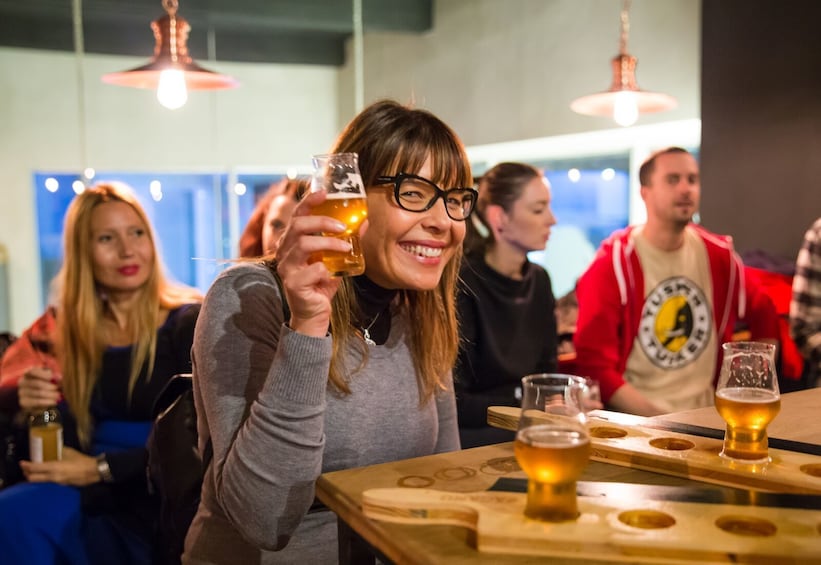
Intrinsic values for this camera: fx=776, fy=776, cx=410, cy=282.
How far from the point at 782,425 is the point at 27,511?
2.04 metres

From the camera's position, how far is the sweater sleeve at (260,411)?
1.15 metres

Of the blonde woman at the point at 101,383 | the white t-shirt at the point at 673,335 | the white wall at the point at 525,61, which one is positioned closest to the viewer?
the blonde woman at the point at 101,383

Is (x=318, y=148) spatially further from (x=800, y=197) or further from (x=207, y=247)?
(x=800, y=197)

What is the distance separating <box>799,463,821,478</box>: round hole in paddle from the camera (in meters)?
1.06

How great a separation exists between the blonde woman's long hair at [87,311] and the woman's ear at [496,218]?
48.0 inches

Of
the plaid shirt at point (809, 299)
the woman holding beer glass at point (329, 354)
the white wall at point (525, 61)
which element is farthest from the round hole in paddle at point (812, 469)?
the white wall at point (525, 61)

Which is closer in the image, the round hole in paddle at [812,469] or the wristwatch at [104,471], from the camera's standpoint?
the round hole in paddle at [812,469]

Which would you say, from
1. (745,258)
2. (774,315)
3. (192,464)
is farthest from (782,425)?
(745,258)

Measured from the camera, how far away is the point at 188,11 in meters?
5.92

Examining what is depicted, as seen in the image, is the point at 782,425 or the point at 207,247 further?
the point at 207,247

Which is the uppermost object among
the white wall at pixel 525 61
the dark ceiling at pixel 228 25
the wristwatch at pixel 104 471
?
the dark ceiling at pixel 228 25

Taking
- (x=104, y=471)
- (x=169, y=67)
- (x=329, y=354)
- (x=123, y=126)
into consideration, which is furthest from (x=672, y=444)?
(x=123, y=126)

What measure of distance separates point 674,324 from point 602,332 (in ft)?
1.15

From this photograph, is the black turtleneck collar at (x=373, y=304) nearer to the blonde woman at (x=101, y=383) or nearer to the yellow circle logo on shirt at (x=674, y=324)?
the blonde woman at (x=101, y=383)
